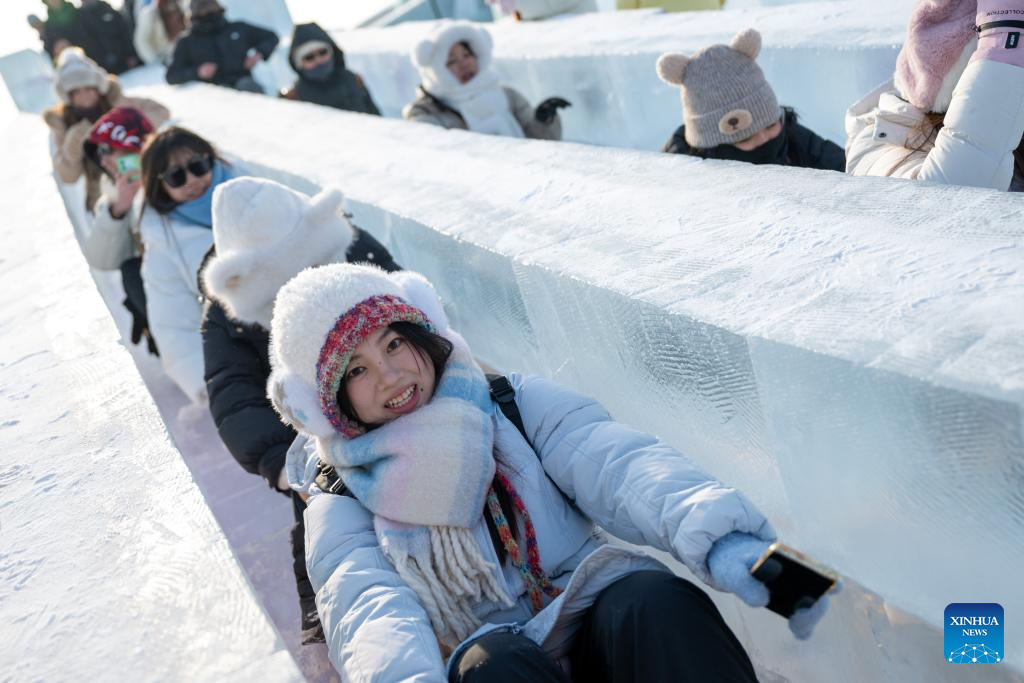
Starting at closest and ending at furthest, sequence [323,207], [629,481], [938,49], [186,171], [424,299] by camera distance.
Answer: [629,481]
[424,299]
[938,49]
[323,207]
[186,171]

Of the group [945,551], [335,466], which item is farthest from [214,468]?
[945,551]

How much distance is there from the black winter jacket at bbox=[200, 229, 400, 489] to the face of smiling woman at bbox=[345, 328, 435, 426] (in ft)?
2.65

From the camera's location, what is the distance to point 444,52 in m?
5.32

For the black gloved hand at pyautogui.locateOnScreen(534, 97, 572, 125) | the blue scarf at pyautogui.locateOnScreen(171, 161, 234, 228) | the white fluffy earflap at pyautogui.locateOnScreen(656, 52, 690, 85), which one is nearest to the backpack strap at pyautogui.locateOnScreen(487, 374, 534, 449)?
the white fluffy earflap at pyautogui.locateOnScreen(656, 52, 690, 85)

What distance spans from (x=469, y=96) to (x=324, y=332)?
3.53 meters

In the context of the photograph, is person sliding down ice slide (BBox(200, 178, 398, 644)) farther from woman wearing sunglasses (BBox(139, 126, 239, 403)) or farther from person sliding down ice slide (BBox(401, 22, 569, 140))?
person sliding down ice slide (BBox(401, 22, 569, 140))

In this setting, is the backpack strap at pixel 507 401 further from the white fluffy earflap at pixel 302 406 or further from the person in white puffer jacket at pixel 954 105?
the person in white puffer jacket at pixel 954 105

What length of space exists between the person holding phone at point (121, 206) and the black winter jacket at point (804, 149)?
2.34 m

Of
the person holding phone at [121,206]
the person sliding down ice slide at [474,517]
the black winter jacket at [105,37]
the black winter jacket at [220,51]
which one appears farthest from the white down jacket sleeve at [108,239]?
the black winter jacket at [105,37]

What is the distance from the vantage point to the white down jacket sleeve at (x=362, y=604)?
1.60 meters

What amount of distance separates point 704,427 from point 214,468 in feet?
8.16

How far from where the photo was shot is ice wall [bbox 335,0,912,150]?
4.27 m

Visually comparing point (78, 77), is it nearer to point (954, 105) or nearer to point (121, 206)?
point (121, 206)

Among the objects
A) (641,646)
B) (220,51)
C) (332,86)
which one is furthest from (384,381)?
(220,51)
